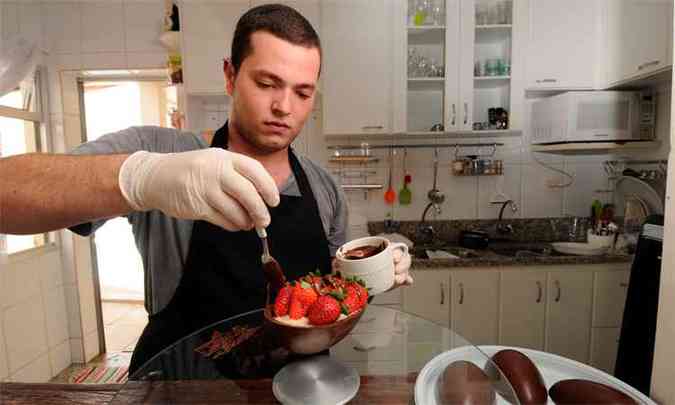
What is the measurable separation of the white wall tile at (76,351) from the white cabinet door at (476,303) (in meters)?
2.72

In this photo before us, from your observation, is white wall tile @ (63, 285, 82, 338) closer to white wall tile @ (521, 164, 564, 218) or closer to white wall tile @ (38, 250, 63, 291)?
white wall tile @ (38, 250, 63, 291)

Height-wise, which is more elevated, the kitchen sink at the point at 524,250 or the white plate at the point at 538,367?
the white plate at the point at 538,367

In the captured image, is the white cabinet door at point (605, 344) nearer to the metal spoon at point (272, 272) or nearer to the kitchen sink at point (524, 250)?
the kitchen sink at point (524, 250)

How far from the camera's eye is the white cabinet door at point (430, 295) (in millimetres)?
2127

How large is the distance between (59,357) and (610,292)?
371 centimetres

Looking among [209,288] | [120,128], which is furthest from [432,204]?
[120,128]

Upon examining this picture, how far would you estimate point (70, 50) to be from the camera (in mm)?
2604

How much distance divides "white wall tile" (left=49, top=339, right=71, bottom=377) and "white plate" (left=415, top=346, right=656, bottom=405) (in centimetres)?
299

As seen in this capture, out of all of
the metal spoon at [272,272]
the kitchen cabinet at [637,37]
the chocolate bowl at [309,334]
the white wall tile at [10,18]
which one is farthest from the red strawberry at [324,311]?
the white wall tile at [10,18]

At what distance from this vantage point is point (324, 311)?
712 millimetres

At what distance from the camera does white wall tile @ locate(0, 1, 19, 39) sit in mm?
2420

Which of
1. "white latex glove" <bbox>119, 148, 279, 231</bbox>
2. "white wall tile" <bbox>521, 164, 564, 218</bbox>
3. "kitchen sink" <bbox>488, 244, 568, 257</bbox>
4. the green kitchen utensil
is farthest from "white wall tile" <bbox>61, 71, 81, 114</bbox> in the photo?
"white wall tile" <bbox>521, 164, 564, 218</bbox>

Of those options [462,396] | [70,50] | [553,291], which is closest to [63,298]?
[70,50]

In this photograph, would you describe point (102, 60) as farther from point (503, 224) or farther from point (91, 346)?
point (503, 224)
